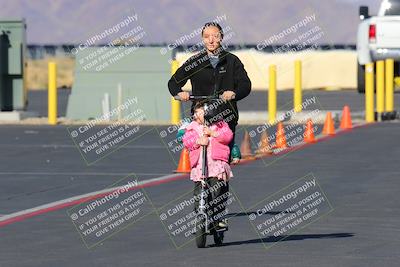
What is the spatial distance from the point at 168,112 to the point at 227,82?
21175mm

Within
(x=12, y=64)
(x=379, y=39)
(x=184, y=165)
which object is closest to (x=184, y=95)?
(x=184, y=165)

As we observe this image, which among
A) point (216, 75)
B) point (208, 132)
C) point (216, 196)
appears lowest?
point (216, 196)

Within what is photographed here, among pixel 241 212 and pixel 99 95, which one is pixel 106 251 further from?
pixel 99 95

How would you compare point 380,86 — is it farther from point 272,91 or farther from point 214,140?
point 214,140

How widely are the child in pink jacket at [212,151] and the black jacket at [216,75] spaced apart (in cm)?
20

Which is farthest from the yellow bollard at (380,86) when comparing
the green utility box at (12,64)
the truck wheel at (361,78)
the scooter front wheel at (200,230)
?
the scooter front wheel at (200,230)

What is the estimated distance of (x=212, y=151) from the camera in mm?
12609

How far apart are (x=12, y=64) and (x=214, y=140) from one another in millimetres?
23012

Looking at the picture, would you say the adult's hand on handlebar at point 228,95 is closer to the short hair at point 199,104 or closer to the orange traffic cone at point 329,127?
the short hair at point 199,104

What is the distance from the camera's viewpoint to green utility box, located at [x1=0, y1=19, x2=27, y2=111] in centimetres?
3509

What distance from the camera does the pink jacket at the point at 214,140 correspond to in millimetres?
12578

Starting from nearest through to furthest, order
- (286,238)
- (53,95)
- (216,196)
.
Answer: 1. (216,196)
2. (286,238)
3. (53,95)

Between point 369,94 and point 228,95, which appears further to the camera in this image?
point 369,94

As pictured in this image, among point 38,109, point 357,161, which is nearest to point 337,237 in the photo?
point 357,161
